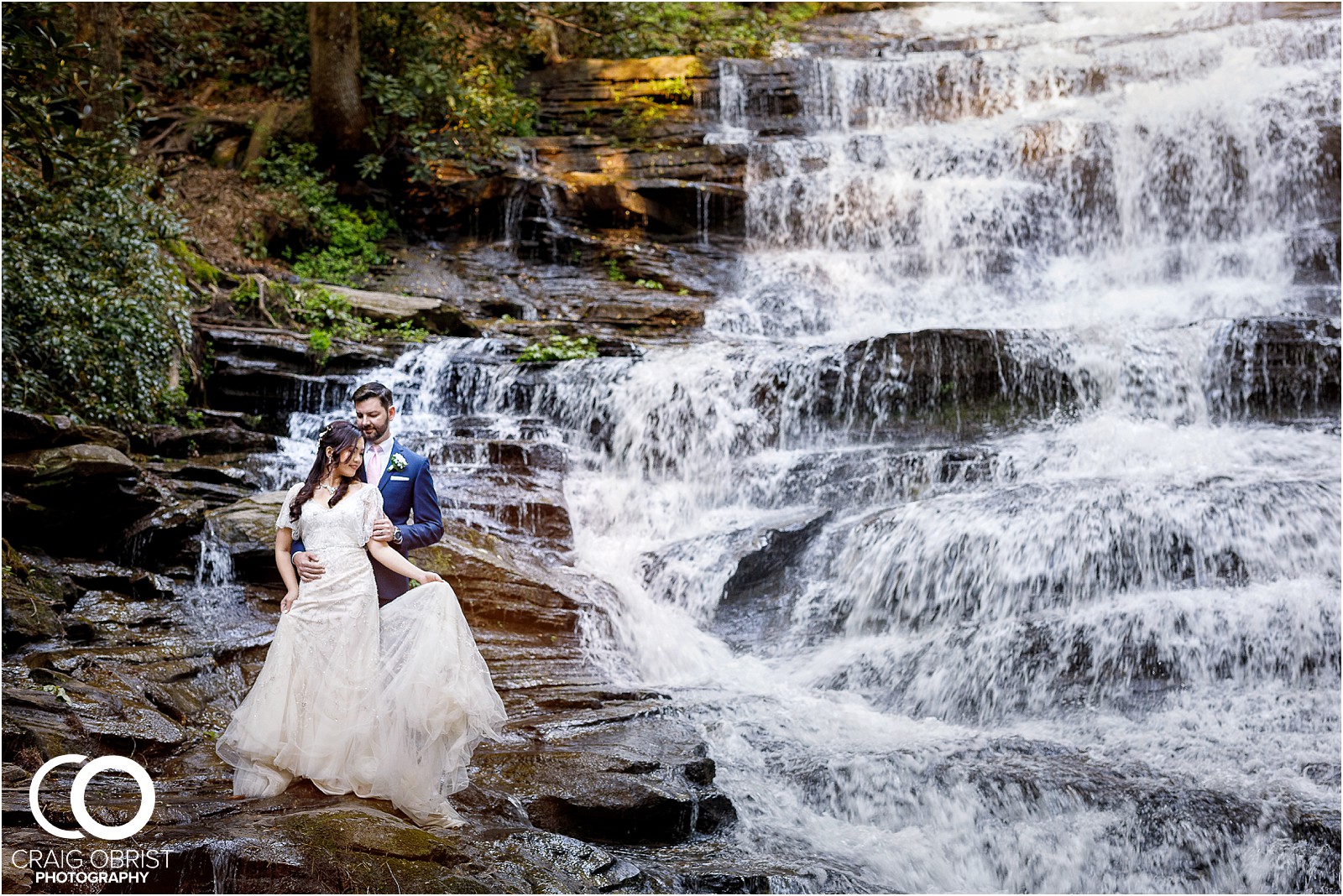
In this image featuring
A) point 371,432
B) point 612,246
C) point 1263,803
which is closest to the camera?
point 371,432

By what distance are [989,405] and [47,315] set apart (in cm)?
921

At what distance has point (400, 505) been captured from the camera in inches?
199

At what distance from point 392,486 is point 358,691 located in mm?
923

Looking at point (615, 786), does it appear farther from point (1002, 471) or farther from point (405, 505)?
point (1002, 471)

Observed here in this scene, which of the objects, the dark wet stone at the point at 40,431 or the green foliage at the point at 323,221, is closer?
the dark wet stone at the point at 40,431

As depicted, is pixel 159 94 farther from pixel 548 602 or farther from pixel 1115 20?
pixel 1115 20

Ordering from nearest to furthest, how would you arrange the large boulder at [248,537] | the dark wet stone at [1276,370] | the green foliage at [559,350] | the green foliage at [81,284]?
1. the large boulder at [248,537]
2. the green foliage at [81,284]
3. the dark wet stone at [1276,370]
4. the green foliage at [559,350]

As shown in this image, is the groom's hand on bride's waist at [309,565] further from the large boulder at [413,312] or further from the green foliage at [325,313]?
the large boulder at [413,312]

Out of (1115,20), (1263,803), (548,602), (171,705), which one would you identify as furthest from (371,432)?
(1115,20)

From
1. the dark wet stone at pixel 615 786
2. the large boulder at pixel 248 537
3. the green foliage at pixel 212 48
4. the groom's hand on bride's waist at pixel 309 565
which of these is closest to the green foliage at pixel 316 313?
the large boulder at pixel 248 537

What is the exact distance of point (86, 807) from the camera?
4.62 m

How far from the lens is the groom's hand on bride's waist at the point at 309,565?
4.66 metres

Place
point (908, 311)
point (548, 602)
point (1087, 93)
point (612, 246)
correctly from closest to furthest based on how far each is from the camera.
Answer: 1. point (548, 602)
2. point (908, 311)
3. point (612, 246)
4. point (1087, 93)

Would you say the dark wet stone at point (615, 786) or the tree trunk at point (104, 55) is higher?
the tree trunk at point (104, 55)
